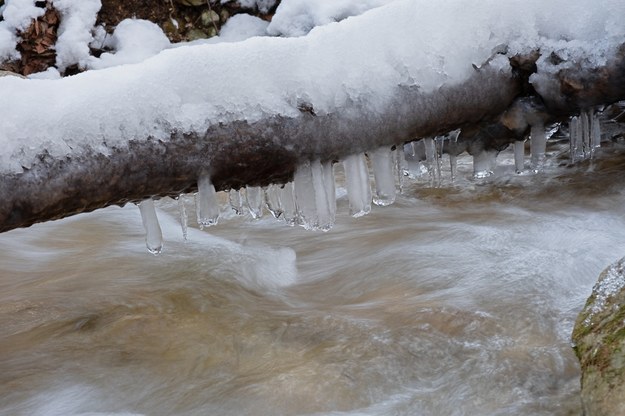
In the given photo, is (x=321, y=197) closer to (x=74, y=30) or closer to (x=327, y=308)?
(x=327, y=308)

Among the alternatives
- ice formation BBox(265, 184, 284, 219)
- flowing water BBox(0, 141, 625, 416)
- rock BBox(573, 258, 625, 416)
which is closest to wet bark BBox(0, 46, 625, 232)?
ice formation BBox(265, 184, 284, 219)

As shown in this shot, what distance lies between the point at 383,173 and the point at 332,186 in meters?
0.19

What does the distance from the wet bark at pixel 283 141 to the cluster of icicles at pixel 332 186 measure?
0.06 metres

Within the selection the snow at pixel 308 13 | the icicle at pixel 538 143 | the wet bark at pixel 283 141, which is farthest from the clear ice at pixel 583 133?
the snow at pixel 308 13

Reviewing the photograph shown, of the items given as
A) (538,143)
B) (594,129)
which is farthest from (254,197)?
(594,129)

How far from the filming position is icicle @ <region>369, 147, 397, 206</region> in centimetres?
258

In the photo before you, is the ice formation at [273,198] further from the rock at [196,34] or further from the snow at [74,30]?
the rock at [196,34]

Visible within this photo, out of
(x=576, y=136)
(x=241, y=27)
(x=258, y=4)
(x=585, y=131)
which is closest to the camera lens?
(x=585, y=131)

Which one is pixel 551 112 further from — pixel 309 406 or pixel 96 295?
pixel 96 295

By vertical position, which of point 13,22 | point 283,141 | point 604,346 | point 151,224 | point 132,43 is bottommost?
point 604,346

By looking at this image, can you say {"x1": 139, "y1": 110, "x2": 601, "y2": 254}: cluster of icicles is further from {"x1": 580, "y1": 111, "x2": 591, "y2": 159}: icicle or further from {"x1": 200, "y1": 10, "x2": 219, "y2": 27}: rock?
{"x1": 200, "y1": 10, "x2": 219, "y2": 27}: rock

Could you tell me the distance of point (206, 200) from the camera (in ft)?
8.01

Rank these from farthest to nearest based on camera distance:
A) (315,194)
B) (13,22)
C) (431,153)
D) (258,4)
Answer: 1. (258,4)
2. (13,22)
3. (431,153)
4. (315,194)

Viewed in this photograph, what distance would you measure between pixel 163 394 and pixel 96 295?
42.7 inches
